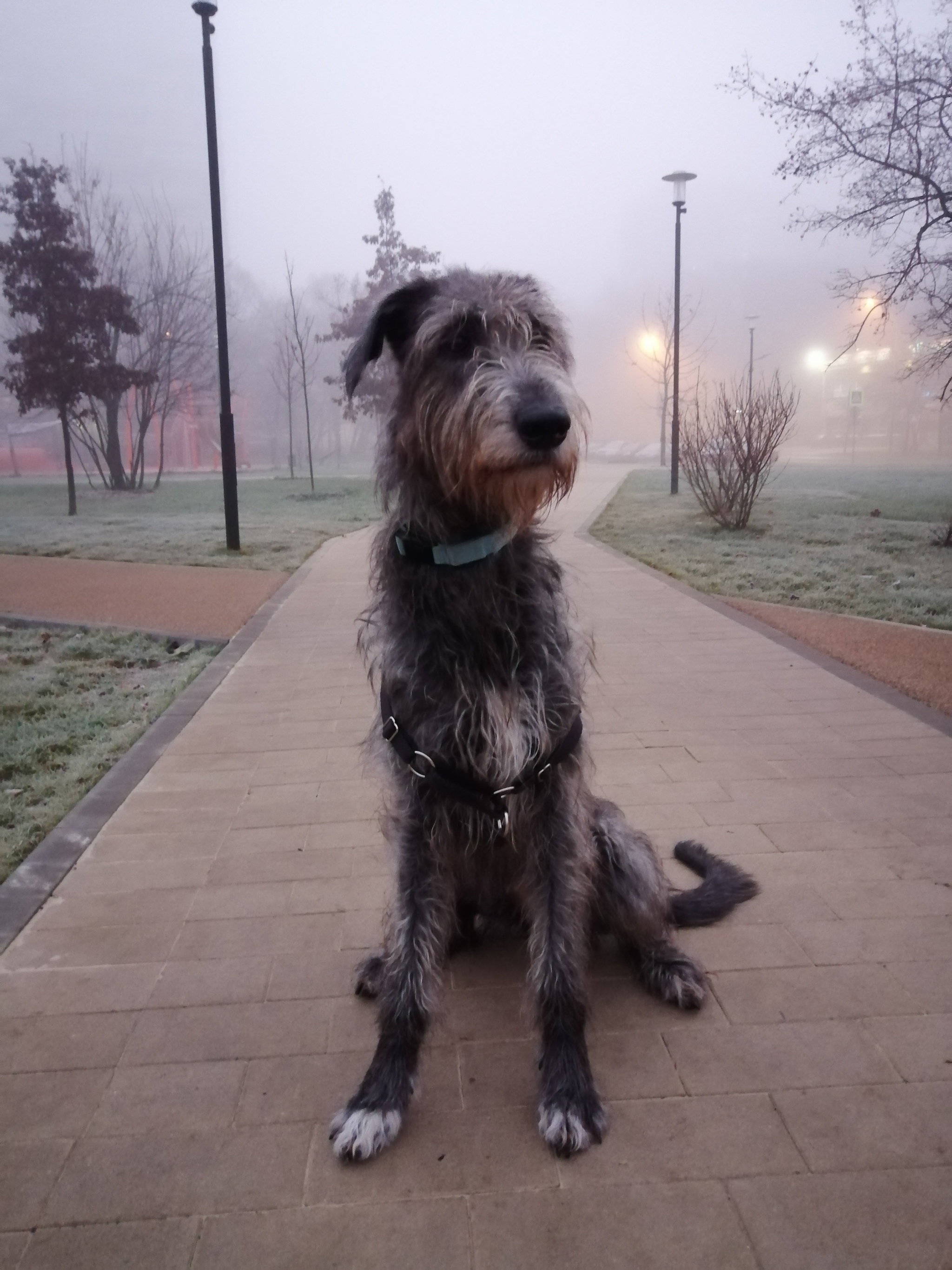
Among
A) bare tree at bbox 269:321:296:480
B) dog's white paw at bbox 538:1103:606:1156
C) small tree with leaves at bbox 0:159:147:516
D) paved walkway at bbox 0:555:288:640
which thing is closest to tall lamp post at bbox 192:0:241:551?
paved walkway at bbox 0:555:288:640

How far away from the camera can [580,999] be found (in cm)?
229

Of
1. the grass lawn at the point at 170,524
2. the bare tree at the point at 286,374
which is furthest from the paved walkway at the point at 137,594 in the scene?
the bare tree at the point at 286,374

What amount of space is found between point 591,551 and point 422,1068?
36.3 feet

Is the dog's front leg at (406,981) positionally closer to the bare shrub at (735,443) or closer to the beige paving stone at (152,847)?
the beige paving stone at (152,847)

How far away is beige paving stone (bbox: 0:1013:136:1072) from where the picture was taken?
2.37 m

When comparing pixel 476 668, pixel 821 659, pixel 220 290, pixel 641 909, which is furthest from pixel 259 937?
pixel 220 290

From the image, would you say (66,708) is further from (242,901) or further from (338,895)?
(338,895)

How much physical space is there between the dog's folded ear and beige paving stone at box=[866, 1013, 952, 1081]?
7.60 feet

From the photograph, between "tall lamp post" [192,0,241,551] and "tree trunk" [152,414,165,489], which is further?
"tree trunk" [152,414,165,489]

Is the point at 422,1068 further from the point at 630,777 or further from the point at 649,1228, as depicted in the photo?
the point at 630,777

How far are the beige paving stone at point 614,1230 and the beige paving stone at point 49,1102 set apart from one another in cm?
106

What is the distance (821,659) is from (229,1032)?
5.47 metres

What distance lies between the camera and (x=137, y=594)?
9.90 m

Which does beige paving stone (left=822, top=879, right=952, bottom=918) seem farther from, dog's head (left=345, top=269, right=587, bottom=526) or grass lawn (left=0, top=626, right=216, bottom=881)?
grass lawn (left=0, top=626, right=216, bottom=881)
